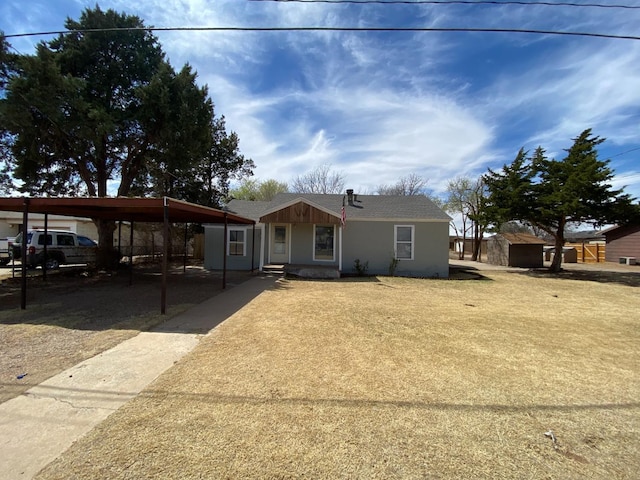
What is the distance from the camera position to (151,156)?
14.8 metres

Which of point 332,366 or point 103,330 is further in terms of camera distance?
point 103,330

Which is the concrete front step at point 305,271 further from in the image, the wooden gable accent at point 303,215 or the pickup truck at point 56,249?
the pickup truck at point 56,249

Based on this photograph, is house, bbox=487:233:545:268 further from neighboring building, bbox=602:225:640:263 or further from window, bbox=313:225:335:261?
window, bbox=313:225:335:261

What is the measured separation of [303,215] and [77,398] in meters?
10.8

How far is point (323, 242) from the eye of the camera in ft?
50.7

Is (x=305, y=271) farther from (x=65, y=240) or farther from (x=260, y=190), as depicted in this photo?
(x=260, y=190)

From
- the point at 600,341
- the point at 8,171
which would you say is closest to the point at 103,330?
the point at 600,341

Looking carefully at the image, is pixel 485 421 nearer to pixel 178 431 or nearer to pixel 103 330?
pixel 178 431

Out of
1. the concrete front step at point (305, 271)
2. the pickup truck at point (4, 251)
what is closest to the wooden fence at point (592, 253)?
the concrete front step at point (305, 271)

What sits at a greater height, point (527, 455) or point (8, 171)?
point (8, 171)

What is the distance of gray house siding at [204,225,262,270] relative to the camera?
15.9 m

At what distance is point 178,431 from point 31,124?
13.8m

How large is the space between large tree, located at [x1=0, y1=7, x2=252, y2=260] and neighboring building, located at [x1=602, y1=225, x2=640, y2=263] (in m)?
31.1

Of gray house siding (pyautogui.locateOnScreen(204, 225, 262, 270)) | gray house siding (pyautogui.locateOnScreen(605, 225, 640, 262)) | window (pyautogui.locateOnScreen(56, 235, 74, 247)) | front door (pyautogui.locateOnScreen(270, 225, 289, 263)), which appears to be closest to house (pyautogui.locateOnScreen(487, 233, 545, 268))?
gray house siding (pyautogui.locateOnScreen(605, 225, 640, 262))
